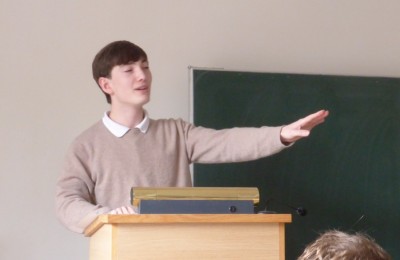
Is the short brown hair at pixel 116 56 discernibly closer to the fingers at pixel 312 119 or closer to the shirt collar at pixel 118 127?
the shirt collar at pixel 118 127

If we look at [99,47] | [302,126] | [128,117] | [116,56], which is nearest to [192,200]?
[302,126]

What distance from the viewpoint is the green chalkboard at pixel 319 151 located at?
3.26 meters

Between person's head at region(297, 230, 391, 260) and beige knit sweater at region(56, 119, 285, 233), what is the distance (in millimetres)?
1140

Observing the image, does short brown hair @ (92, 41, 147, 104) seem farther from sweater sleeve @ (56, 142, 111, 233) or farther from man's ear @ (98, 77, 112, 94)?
sweater sleeve @ (56, 142, 111, 233)

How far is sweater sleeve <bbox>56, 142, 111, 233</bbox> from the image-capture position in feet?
7.38

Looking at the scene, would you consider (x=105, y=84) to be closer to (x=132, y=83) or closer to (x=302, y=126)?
(x=132, y=83)

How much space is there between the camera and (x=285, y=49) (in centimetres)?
345

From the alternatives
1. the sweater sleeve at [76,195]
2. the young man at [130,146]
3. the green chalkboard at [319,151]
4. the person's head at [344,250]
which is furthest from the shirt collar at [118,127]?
the person's head at [344,250]

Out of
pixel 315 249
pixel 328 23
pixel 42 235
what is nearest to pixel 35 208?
pixel 42 235

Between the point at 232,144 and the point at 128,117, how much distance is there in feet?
1.23

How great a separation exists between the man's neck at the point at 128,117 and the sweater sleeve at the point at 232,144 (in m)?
0.18

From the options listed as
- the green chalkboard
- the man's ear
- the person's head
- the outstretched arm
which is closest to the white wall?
the green chalkboard

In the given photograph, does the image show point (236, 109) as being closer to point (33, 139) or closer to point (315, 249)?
point (33, 139)

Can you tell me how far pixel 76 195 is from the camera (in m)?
2.39
